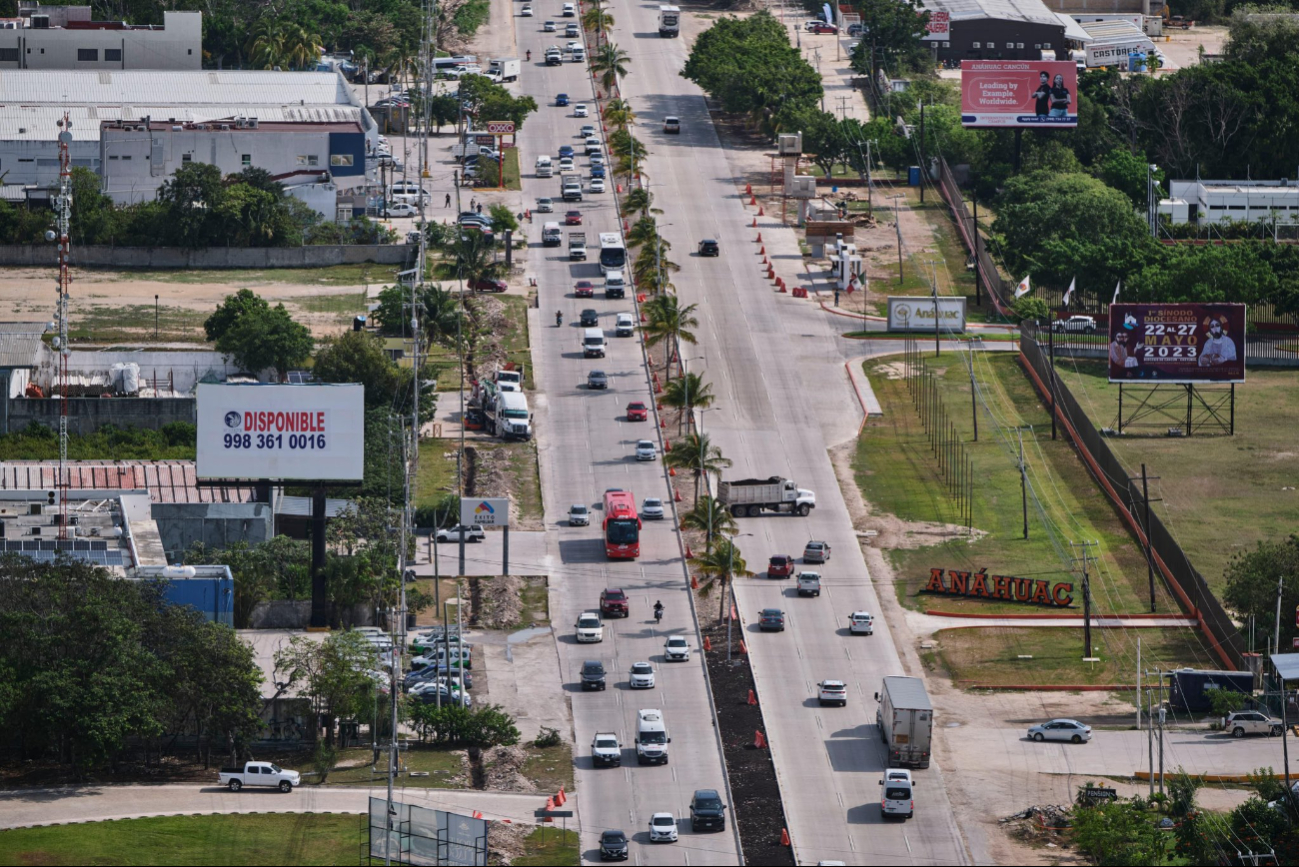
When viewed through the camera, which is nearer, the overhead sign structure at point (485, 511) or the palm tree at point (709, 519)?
the overhead sign structure at point (485, 511)

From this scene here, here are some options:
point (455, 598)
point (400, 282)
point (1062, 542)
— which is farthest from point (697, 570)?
point (400, 282)

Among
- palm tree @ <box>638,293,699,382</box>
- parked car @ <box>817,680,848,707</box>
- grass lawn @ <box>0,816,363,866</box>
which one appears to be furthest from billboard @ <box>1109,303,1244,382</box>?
grass lawn @ <box>0,816,363,866</box>

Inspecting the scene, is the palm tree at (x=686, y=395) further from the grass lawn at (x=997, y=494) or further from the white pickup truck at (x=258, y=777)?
the white pickup truck at (x=258, y=777)

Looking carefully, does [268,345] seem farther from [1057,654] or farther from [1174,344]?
[1057,654]

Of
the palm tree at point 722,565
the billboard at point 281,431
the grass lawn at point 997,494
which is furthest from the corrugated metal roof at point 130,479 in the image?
the grass lawn at point 997,494

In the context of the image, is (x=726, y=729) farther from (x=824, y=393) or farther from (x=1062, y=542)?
(x=824, y=393)

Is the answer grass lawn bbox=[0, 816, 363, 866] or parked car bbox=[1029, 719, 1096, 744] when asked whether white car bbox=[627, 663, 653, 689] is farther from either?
grass lawn bbox=[0, 816, 363, 866]

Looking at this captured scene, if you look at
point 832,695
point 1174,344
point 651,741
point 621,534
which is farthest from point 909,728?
point 1174,344
